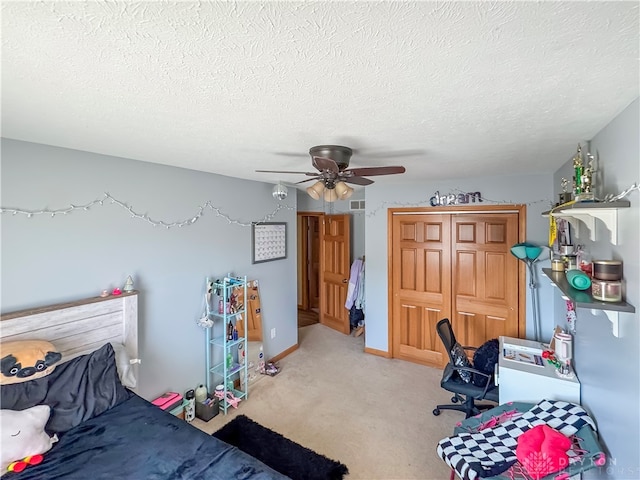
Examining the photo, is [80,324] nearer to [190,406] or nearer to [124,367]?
[124,367]

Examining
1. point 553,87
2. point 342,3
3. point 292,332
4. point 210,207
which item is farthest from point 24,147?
point 292,332

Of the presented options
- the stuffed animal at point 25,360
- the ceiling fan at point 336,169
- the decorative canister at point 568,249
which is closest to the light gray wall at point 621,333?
the decorative canister at point 568,249

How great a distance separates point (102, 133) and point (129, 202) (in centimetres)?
80

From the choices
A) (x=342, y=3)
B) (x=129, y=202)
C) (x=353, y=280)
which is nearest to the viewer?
(x=342, y=3)

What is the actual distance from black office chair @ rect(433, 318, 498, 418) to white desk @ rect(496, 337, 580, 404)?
0.15m

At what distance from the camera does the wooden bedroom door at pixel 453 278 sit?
3.52 metres

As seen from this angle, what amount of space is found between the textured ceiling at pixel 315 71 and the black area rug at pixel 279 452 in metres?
2.34

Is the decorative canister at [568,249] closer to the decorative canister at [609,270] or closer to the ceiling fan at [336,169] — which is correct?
the decorative canister at [609,270]

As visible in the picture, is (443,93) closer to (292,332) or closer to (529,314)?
(529,314)

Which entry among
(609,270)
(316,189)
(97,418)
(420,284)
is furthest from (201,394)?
(609,270)

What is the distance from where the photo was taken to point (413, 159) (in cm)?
252

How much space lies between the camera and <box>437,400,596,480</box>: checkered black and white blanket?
1.72m

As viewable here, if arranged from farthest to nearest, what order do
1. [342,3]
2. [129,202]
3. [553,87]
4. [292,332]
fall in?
[292,332] < [129,202] < [553,87] < [342,3]

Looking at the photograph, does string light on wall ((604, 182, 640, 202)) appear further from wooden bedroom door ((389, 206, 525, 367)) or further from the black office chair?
wooden bedroom door ((389, 206, 525, 367))
